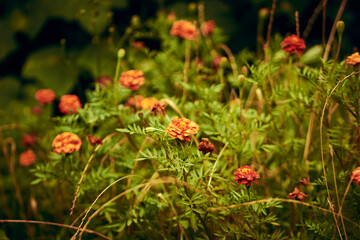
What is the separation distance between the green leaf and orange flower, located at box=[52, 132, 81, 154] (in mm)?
764

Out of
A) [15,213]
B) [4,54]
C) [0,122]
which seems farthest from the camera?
[4,54]

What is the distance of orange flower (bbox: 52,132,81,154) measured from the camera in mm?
752

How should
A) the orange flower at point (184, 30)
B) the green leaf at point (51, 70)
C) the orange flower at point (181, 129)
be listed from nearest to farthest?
the orange flower at point (181, 129) < the orange flower at point (184, 30) < the green leaf at point (51, 70)

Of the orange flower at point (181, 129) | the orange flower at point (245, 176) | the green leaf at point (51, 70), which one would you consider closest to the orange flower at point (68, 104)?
the orange flower at point (181, 129)

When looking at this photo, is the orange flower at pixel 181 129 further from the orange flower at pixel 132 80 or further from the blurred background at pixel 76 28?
the blurred background at pixel 76 28

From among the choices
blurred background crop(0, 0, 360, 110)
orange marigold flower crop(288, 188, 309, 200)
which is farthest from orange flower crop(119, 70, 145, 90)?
blurred background crop(0, 0, 360, 110)

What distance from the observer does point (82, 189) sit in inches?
32.5

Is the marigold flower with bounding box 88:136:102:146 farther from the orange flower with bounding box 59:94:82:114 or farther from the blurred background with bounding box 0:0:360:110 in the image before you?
the blurred background with bounding box 0:0:360:110

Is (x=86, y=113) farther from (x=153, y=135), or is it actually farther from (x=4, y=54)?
(x=4, y=54)

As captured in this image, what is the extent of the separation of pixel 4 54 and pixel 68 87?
1.29ft

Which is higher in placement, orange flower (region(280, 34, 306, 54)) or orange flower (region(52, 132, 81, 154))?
orange flower (region(280, 34, 306, 54))

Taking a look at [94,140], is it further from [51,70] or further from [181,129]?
[51,70]

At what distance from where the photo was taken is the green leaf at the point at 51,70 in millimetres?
1503

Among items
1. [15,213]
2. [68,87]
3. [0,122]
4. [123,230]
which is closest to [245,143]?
[123,230]
